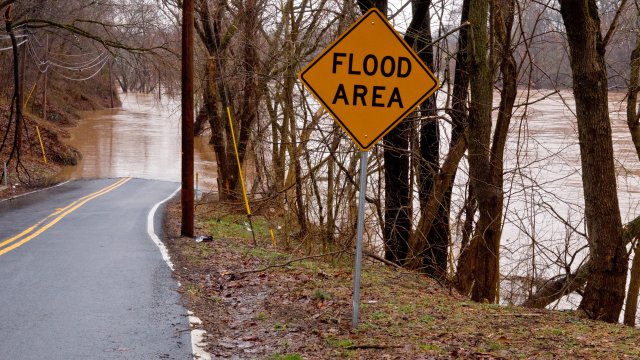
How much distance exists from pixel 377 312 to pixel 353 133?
223 centimetres

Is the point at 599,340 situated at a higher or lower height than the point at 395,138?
lower

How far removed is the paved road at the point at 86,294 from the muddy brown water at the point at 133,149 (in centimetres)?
1394

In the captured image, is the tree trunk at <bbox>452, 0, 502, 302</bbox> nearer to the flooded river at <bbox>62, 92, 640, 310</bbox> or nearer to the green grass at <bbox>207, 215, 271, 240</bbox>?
the flooded river at <bbox>62, 92, 640, 310</bbox>

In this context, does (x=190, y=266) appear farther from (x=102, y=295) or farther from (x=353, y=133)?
(x=353, y=133)

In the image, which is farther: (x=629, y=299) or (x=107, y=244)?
(x=107, y=244)

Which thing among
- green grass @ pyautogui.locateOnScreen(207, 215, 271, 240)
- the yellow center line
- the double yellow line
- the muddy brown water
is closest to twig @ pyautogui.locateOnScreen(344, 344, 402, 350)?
the double yellow line

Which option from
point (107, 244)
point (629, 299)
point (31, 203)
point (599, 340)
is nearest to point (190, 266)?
point (107, 244)

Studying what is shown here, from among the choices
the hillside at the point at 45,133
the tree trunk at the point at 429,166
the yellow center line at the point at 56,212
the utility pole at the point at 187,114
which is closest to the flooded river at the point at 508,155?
the hillside at the point at 45,133

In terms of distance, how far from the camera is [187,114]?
15.1 m

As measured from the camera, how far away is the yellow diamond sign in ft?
22.3

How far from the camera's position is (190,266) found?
11648 millimetres

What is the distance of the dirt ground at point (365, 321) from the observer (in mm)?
6406

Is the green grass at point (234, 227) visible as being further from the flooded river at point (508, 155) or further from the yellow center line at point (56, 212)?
the flooded river at point (508, 155)

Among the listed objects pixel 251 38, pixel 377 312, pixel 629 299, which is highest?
pixel 251 38
